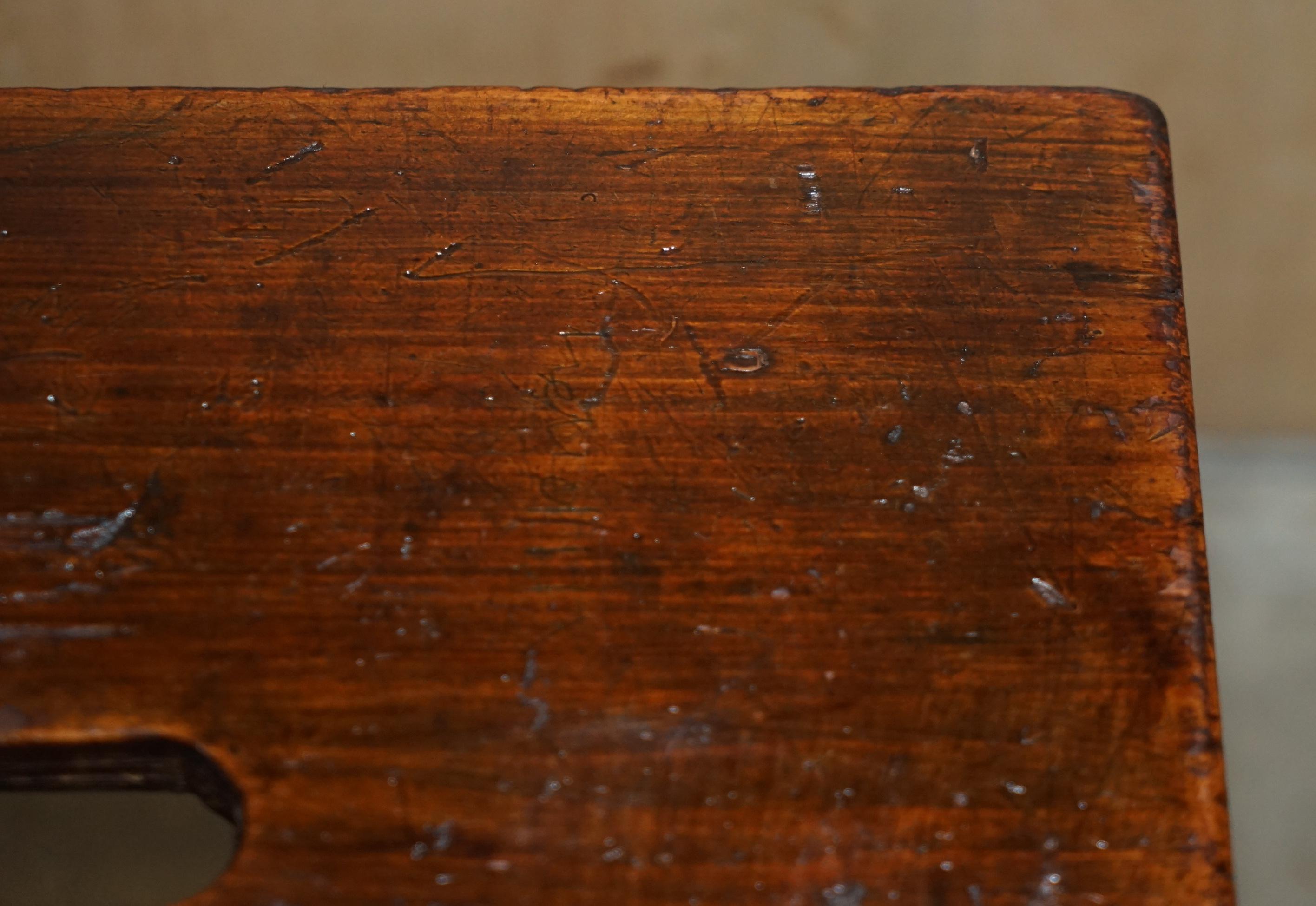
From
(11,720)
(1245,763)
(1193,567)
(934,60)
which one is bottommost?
(11,720)

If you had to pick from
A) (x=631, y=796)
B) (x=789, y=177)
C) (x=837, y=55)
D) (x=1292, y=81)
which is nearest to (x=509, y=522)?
(x=631, y=796)

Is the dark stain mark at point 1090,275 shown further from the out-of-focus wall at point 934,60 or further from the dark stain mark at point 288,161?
the out-of-focus wall at point 934,60

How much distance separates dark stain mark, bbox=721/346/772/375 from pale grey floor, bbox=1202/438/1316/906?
0.83 m

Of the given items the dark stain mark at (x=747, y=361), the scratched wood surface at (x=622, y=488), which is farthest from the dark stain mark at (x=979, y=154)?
the dark stain mark at (x=747, y=361)

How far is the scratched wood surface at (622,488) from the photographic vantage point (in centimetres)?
50

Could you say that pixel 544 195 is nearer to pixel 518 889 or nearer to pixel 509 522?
pixel 509 522

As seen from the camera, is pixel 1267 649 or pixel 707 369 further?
pixel 1267 649

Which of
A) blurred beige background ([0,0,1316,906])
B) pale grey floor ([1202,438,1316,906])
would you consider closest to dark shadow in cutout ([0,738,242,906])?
blurred beige background ([0,0,1316,906])

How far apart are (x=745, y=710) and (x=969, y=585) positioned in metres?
0.13

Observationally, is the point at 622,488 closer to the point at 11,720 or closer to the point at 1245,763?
the point at 11,720

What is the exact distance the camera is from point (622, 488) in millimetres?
548

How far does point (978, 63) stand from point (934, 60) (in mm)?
53

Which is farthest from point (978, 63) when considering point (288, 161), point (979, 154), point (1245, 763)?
point (288, 161)

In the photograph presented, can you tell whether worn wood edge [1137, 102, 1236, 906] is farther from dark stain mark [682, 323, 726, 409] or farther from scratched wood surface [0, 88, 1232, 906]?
dark stain mark [682, 323, 726, 409]
